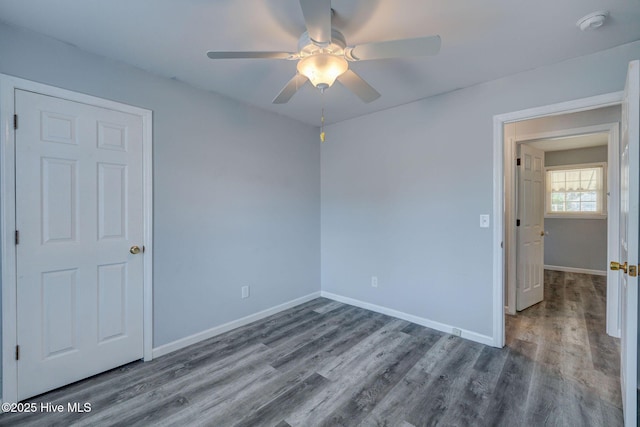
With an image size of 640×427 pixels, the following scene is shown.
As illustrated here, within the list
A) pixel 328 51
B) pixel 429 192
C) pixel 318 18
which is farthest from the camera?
pixel 429 192

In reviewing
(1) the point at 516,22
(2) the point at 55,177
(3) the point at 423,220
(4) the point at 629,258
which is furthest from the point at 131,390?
(1) the point at 516,22

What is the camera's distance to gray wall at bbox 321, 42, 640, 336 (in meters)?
2.36

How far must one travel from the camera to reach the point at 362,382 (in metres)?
2.06

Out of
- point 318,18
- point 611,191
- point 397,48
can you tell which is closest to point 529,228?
point 611,191

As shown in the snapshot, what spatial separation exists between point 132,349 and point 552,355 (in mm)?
3555

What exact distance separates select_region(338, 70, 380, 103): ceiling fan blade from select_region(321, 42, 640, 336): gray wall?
1.28 meters

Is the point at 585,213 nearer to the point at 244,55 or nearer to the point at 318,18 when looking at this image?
the point at 318,18

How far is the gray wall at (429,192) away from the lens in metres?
2.36

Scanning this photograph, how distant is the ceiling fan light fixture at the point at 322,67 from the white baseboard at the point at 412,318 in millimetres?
2606

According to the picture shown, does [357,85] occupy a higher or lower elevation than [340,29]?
lower

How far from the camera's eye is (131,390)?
197cm

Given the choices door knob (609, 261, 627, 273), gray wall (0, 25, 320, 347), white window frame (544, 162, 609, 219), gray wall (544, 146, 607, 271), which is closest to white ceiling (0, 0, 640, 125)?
gray wall (0, 25, 320, 347)

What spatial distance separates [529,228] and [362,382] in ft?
9.89

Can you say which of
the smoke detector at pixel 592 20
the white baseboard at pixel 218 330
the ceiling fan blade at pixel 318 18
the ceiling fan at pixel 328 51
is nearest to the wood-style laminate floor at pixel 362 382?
the white baseboard at pixel 218 330
